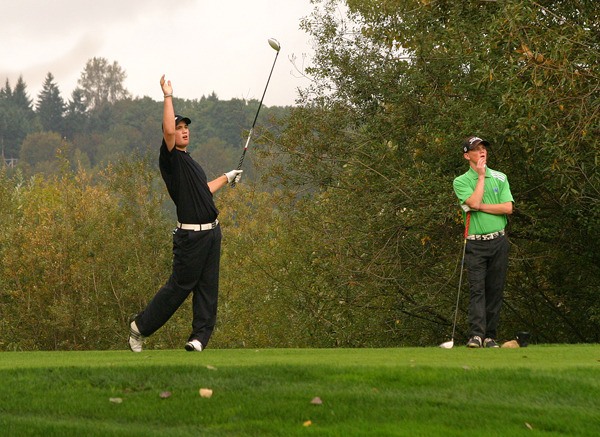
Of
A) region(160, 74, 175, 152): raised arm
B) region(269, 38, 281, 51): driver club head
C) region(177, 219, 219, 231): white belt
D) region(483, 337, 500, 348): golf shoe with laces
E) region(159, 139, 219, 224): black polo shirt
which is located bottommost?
region(483, 337, 500, 348): golf shoe with laces

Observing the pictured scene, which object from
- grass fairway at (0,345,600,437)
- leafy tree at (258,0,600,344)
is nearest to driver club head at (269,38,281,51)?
leafy tree at (258,0,600,344)

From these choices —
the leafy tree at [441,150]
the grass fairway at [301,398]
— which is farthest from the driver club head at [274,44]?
the grass fairway at [301,398]

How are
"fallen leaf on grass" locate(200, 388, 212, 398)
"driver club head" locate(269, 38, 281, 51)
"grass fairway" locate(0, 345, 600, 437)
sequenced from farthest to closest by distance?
1. "driver club head" locate(269, 38, 281, 51)
2. "fallen leaf on grass" locate(200, 388, 212, 398)
3. "grass fairway" locate(0, 345, 600, 437)

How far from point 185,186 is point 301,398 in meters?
4.01

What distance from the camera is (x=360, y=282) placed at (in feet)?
79.0

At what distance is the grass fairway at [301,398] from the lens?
725 cm

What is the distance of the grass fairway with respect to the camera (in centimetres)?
725

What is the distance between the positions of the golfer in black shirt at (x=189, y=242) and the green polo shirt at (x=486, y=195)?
2639 millimetres

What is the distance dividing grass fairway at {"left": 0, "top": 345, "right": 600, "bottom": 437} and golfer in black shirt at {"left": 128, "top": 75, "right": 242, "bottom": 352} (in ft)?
6.94

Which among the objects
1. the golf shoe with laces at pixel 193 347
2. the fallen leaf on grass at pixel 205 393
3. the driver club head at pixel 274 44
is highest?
the driver club head at pixel 274 44

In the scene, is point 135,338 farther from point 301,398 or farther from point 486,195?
point 301,398

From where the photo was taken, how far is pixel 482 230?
12.0m

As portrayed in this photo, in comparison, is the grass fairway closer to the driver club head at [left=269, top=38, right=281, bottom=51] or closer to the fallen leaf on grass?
the fallen leaf on grass

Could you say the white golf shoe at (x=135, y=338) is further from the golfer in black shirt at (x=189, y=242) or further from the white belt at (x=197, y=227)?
the white belt at (x=197, y=227)
